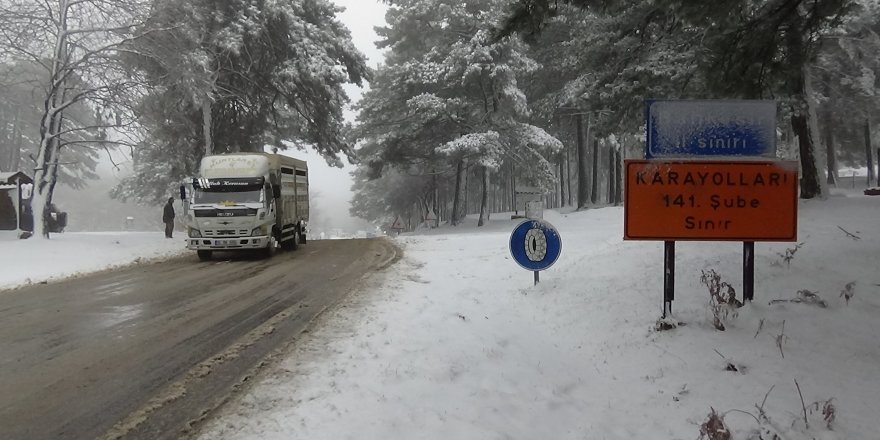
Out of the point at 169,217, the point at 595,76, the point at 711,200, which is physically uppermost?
the point at 595,76

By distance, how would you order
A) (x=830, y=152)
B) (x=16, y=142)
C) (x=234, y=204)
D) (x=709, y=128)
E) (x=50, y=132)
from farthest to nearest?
(x=16, y=142)
(x=830, y=152)
(x=50, y=132)
(x=234, y=204)
(x=709, y=128)

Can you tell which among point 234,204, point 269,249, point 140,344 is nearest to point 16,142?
point 269,249

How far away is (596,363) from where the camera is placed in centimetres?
471

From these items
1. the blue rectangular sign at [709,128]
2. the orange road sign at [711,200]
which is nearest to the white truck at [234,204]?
the orange road sign at [711,200]

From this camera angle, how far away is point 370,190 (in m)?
55.6

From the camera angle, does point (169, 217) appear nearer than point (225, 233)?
No

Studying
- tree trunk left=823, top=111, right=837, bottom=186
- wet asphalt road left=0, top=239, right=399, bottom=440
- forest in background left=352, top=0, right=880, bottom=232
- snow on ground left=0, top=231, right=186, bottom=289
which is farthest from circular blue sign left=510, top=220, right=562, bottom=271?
tree trunk left=823, top=111, right=837, bottom=186

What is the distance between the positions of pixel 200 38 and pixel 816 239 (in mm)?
20195

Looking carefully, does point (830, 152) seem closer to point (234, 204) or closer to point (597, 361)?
point (234, 204)

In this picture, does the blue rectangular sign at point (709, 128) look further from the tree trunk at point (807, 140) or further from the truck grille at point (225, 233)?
the truck grille at point (225, 233)

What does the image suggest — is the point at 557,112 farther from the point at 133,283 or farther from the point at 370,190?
the point at 370,190

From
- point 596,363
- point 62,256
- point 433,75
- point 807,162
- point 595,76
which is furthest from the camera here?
point 433,75

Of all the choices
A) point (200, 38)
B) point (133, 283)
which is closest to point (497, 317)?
point (133, 283)

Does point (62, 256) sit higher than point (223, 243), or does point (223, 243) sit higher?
point (223, 243)
